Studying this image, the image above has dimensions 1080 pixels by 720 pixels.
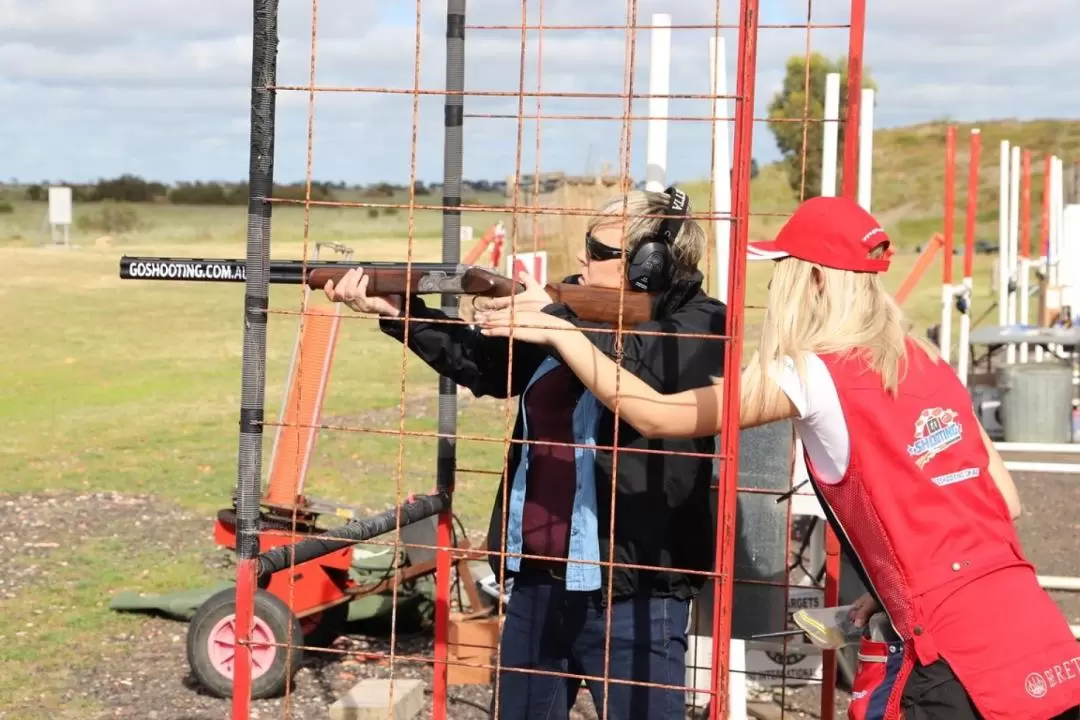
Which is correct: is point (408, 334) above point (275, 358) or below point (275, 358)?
above

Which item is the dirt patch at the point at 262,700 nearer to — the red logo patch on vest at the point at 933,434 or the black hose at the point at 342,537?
the black hose at the point at 342,537

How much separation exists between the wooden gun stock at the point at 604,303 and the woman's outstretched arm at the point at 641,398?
297 millimetres

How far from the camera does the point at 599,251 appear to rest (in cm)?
331

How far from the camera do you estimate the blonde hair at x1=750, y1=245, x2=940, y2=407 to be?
2723 mm

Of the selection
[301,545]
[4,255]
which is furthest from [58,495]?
[4,255]

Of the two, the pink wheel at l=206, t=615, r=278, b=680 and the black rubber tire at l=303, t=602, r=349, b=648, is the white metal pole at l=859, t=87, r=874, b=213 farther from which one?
the pink wheel at l=206, t=615, r=278, b=680

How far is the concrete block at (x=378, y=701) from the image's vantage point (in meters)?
4.93

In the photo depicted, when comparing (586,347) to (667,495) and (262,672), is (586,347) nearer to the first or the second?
(667,495)

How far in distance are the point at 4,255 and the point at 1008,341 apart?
3360 cm

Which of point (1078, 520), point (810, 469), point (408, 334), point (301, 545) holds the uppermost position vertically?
point (408, 334)

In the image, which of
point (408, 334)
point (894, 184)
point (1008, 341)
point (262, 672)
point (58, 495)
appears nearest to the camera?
point (408, 334)

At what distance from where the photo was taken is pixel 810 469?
9.20 feet

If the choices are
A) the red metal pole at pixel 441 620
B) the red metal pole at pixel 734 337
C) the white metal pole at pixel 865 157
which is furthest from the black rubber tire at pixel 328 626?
the red metal pole at pixel 734 337

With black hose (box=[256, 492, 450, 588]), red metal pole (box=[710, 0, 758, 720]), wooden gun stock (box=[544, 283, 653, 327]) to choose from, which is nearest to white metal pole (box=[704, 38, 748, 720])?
black hose (box=[256, 492, 450, 588])
